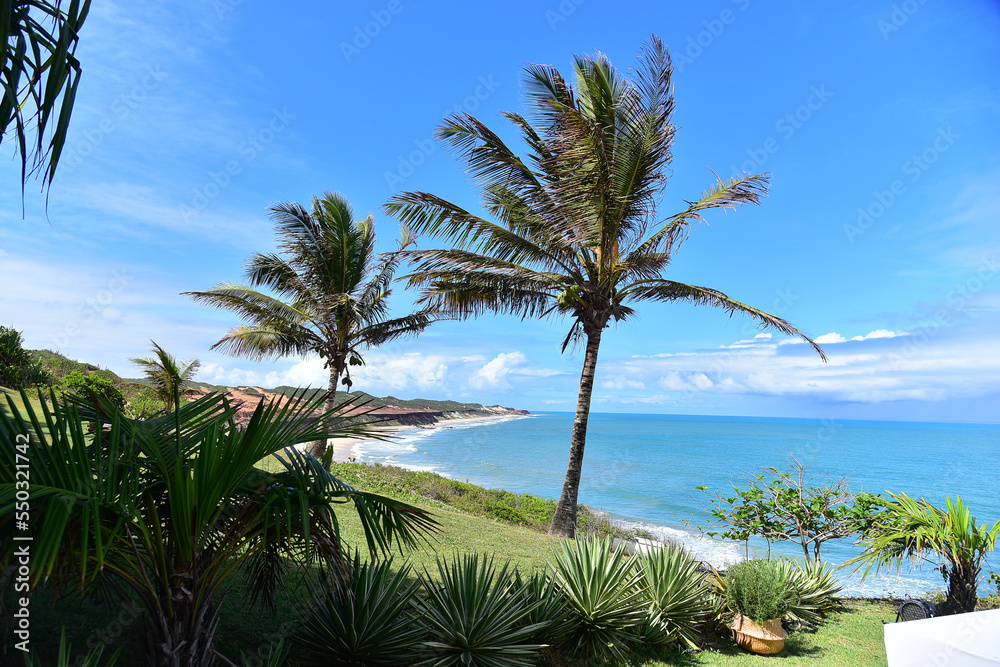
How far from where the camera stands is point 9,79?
252cm

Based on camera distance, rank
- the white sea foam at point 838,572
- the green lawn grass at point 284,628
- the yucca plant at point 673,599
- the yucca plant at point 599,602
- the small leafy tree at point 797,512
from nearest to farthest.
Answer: the green lawn grass at point 284,628 → the yucca plant at point 599,602 → the yucca plant at point 673,599 → the small leafy tree at point 797,512 → the white sea foam at point 838,572

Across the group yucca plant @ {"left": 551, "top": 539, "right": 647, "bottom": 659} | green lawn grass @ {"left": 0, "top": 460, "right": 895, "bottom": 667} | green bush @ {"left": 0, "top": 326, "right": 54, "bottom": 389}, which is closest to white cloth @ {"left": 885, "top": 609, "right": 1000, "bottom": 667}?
green lawn grass @ {"left": 0, "top": 460, "right": 895, "bottom": 667}

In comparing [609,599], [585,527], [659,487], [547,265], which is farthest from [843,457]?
[609,599]

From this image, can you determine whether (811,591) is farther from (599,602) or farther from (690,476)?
(690,476)

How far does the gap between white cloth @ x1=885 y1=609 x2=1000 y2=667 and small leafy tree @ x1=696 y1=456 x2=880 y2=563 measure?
552 cm

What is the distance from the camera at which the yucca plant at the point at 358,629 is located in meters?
4.09

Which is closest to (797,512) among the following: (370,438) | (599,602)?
(599,602)

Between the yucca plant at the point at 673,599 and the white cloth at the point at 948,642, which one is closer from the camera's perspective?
the white cloth at the point at 948,642

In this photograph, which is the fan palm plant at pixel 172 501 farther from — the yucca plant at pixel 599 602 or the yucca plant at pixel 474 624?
the yucca plant at pixel 599 602

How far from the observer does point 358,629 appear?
4129 millimetres

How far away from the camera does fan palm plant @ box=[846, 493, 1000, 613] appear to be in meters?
7.02

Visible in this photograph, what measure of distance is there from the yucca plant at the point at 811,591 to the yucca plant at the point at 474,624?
159 inches

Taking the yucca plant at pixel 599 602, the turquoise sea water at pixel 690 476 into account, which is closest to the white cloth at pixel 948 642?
the yucca plant at pixel 599 602

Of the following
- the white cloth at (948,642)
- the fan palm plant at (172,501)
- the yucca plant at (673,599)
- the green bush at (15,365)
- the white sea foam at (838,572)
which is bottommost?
the white sea foam at (838,572)
